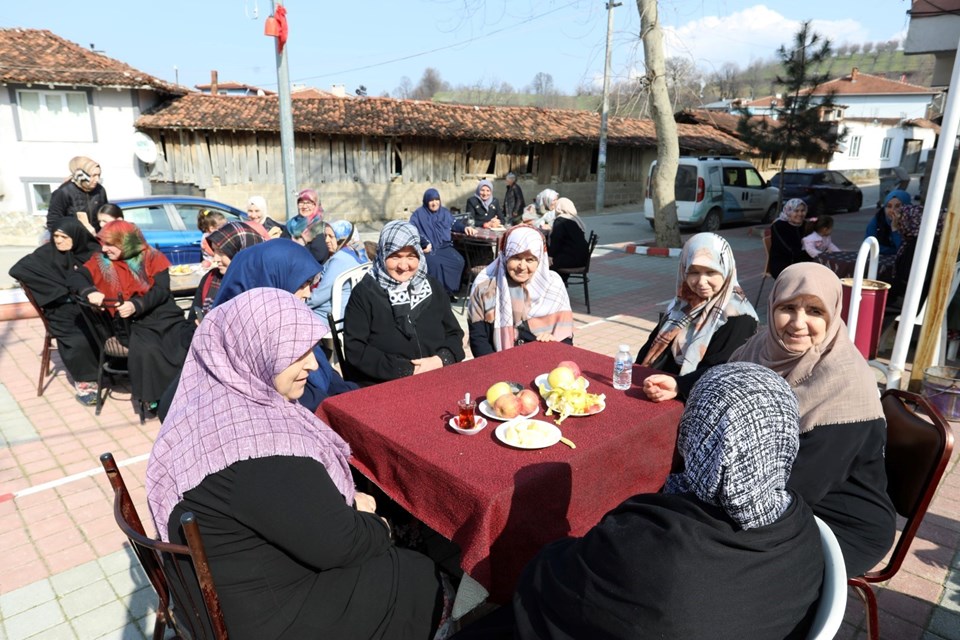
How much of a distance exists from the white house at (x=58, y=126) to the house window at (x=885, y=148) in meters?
44.3

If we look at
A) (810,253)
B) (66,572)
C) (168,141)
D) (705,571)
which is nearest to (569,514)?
(705,571)

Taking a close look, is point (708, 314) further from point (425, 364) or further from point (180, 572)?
point (180, 572)

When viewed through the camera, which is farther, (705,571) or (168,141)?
(168,141)

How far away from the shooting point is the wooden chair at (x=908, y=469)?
6.68 ft

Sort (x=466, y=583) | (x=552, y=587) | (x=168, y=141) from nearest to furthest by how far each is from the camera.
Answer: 1. (x=552, y=587)
2. (x=466, y=583)
3. (x=168, y=141)

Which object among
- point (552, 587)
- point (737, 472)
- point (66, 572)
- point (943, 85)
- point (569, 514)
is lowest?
point (66, 572)

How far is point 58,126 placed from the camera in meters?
15.2

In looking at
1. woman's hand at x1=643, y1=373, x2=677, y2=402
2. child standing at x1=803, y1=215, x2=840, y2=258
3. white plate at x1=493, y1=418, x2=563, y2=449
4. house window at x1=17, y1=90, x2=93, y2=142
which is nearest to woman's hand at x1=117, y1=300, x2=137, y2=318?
white plate at x1=493, y1=418, x2=563, y2=449

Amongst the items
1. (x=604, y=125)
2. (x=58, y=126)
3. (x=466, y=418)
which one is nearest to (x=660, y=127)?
(x=604, y=125)

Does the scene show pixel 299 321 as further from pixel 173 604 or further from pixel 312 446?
pixel 173 604

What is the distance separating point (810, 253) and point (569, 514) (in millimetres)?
6640

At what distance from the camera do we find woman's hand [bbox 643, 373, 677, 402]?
8.64 ft

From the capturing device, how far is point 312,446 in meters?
1.88

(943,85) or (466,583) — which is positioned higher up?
(943,85)
